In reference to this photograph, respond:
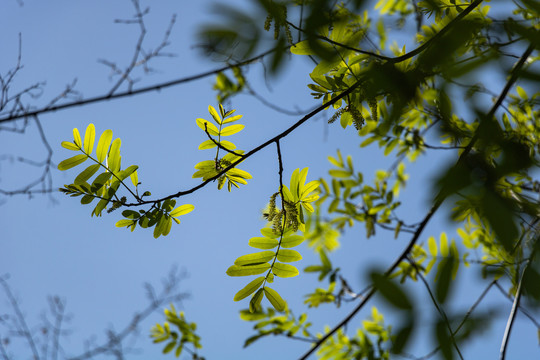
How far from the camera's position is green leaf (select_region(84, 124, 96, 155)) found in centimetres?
124

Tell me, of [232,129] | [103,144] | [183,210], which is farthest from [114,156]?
[232,129]

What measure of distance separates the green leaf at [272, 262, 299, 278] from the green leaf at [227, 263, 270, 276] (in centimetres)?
3

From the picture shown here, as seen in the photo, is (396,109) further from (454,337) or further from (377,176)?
(377,176)

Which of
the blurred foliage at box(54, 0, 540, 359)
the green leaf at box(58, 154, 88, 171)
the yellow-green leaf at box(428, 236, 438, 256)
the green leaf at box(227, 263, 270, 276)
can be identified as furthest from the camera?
the yellow-green leaf at box(428, 236, 438, 256)

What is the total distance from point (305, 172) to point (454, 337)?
65 cm

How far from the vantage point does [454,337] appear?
2.16 feet

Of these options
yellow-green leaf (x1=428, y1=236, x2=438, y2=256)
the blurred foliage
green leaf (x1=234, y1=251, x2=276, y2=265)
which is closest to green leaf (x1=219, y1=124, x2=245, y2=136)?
the blurred foliage

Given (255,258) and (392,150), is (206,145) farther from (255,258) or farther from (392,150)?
(392,150)

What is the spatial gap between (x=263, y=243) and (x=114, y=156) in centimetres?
49

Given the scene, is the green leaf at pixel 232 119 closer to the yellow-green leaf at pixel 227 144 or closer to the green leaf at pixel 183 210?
the yellow-green leaf at pixel 227 144

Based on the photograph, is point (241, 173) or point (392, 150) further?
point (392, 150)

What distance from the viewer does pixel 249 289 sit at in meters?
1.17

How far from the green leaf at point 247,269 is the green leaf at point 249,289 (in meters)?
0.02

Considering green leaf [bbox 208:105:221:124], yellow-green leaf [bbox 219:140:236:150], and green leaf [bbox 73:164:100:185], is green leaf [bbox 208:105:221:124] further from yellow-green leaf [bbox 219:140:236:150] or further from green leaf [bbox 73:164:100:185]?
green leaf [bbox 73:164:100:185]
